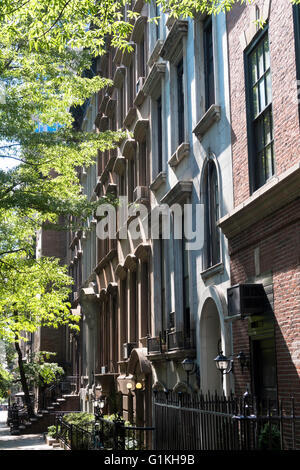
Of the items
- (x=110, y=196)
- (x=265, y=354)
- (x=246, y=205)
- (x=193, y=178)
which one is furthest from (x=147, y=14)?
(x=265, y=354)

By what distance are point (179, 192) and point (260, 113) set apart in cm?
484

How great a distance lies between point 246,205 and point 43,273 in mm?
10008

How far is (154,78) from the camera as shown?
68.7 feet

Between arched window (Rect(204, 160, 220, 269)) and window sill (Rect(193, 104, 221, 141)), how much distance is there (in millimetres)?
809

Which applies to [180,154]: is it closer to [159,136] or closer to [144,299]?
[159,136]

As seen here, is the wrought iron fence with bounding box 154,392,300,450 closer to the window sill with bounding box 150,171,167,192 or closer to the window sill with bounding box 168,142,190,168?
the window sill with bounding box 168,142,190,168

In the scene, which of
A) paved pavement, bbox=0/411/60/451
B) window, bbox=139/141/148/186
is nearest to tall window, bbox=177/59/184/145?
window, bbox=139/141/148/186

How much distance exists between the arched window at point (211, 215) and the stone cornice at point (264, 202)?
1.37m

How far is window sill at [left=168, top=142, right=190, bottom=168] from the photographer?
56.8 ft

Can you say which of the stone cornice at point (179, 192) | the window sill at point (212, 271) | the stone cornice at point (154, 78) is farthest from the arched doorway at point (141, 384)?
the stone cornice at point (154, 78)

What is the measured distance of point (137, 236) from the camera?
2306 centimetres

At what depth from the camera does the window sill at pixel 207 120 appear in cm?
Result: 1488

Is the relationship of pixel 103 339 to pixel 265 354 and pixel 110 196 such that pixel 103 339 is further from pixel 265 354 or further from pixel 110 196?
pixel 265 354

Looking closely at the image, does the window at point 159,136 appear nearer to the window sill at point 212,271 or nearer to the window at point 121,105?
the window at point 121,105
